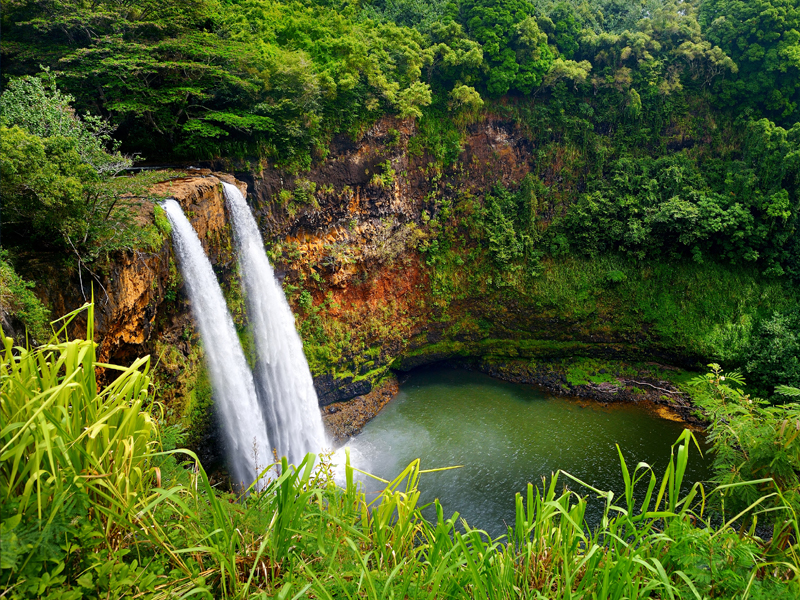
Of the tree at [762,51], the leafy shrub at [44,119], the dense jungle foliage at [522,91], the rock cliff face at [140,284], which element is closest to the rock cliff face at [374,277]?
the rock cliff face at [140,284]

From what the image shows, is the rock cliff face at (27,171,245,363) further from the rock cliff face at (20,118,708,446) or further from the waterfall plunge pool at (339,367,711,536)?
the waterfall plunge pool at (339,367,711,536)

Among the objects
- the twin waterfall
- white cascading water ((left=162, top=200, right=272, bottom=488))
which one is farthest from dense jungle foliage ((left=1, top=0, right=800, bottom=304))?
white cascading water ((left=162, top=200, right=272, bottom=488))

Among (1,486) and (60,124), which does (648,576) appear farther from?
(60,124)

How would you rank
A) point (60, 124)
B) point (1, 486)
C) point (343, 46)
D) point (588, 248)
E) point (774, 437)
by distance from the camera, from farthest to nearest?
point (588, 248) < point (343, 46) < point (60, 124) < point (774, 437) < point (1, 486)

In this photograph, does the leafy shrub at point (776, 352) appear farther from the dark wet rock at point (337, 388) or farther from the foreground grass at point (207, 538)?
the foreground grass at point (207, 538)

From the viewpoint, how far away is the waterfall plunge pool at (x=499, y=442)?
9328 mm

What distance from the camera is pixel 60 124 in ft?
17.7

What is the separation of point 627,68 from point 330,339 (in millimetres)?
14103

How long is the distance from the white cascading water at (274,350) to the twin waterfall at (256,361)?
0.02 meters

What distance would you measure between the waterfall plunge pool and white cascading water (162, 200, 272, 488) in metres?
2.80

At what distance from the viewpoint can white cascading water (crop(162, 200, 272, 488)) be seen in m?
7.07

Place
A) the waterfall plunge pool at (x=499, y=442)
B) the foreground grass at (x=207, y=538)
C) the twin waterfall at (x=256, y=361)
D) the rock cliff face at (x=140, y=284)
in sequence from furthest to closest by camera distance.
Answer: the waterfall plunge pool at (x=499, y=442) < the twin waterfall at (x=256, y=361) < the rock cliff face at (x=140, y=284) < the foreground grass at (x=207, y=538)

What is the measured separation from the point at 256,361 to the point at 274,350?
482 millimetres

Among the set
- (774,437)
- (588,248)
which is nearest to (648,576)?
(774,437)
